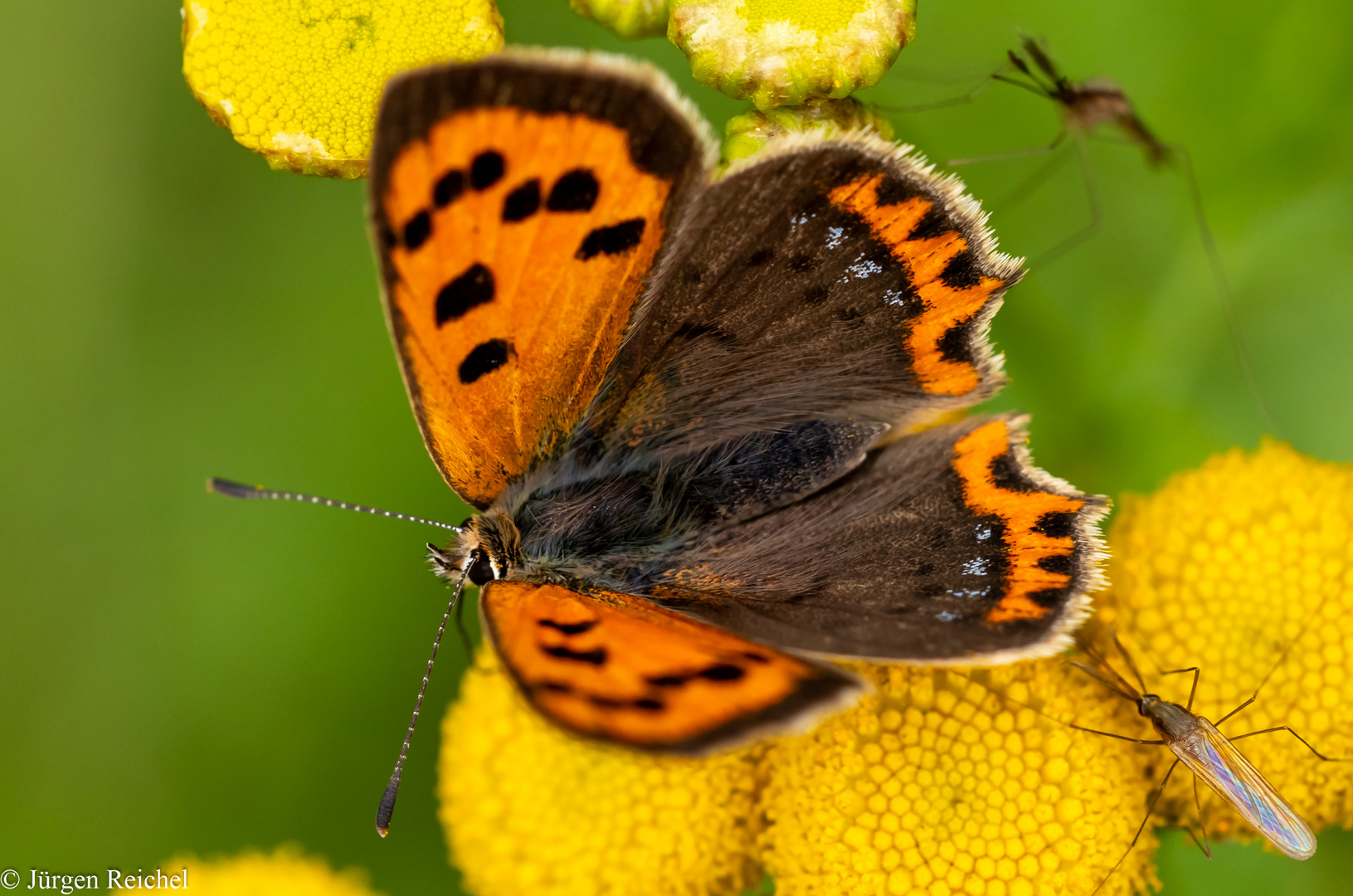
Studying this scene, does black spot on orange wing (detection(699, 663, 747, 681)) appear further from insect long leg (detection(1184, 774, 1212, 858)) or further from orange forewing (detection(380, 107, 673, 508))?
insect long leg (detection(1184, 774, 1212, 858))

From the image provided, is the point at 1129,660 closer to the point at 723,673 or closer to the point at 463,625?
the point at 723,673

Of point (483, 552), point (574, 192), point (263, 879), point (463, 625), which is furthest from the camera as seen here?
point (463, 625)

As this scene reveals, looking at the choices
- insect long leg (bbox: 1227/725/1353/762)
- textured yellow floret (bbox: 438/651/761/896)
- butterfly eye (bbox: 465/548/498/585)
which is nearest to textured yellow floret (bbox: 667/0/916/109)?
butterfly eye (bbox: 465/548/498/585)

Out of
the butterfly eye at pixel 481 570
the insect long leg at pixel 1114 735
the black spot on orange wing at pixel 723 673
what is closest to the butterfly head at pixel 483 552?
the butterfly eye at pixel 481 570

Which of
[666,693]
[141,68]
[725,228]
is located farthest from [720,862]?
[141,68]

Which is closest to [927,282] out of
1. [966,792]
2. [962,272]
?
[962,272]
